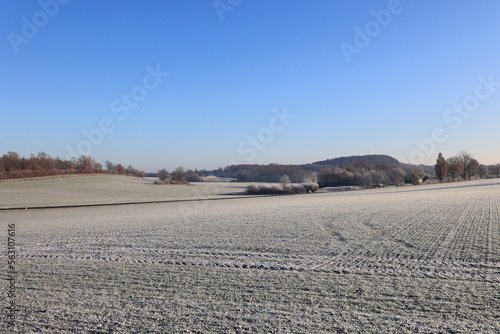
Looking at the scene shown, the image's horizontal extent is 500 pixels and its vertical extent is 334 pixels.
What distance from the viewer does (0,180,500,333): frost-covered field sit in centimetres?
628

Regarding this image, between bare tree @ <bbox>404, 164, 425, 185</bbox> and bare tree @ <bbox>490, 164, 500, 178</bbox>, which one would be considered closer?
bare tree @ <bbox>404, 164, 425, 185</bbox>

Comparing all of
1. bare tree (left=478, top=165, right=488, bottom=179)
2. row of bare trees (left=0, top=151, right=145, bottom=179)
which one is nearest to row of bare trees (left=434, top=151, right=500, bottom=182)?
bare tree (left=478, top=165, right=488, bottom=179)

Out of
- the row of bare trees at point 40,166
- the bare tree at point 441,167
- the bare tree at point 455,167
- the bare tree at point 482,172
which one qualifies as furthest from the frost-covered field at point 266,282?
the bare tree at point 482,172

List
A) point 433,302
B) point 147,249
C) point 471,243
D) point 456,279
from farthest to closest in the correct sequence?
point 147,249 → point 471,243 → point 456,279 → point 433,302

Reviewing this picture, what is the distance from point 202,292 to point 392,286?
13.7 feet

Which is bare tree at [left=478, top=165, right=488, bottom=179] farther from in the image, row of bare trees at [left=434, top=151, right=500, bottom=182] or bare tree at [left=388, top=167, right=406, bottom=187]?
bare tree at [left=388, top=167, right=406, bottom=187]

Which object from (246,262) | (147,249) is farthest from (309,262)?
(147,249)

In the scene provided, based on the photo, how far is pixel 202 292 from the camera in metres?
8.00

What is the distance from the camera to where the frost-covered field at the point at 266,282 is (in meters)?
6.28

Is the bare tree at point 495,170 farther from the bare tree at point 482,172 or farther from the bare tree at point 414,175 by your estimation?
the bare tree at point 414,175

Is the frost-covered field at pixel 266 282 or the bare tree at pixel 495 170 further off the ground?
the bare tree at pixel 495 170

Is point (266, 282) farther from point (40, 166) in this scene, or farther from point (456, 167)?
point (456, 167)

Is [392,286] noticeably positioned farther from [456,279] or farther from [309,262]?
[309,262]

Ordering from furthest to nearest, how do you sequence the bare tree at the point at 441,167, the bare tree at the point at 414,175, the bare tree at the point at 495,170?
the bare tree at the point at 495,170 < the bare tree at the point at 441,167 < the bare tree at the point at 414,175
